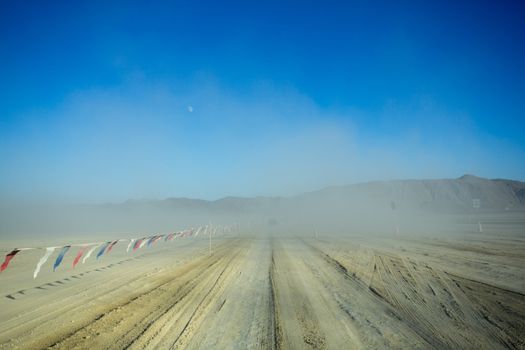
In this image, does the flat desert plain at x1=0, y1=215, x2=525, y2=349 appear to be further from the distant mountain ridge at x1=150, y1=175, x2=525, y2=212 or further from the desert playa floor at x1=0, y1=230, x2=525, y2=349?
the distant mountain ridge at x1=150, y1=175, x2=525, y2=212

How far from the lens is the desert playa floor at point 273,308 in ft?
17.1

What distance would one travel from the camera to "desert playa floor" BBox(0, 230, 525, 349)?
521cm

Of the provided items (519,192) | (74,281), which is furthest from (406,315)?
(519,192)

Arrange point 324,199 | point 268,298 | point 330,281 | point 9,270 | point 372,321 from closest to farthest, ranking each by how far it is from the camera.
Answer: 1. point 372,321
2. point 268,298
3. point 330,281
4. point 9,270
5. point 324,199

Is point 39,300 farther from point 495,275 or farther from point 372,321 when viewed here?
point 495,275

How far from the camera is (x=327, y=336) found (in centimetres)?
532

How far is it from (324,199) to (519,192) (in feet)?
315

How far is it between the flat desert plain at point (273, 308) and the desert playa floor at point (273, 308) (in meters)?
0.03

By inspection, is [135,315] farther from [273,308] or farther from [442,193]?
[442,193]

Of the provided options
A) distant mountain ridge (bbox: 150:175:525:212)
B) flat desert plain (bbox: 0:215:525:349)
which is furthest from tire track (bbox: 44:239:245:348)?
distant mountain ridge (bbox: 150:175:525:212)

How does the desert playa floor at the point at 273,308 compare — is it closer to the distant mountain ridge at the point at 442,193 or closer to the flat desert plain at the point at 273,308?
the flat desert plain at the point at 273,308

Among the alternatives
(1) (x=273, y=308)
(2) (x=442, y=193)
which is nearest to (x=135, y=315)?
(1) (x=273, y=308)

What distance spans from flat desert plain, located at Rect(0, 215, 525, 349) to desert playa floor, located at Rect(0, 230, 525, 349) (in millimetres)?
31

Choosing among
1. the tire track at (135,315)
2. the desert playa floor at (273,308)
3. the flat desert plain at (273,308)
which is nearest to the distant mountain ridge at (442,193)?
the flat desert plain at (273,308)
